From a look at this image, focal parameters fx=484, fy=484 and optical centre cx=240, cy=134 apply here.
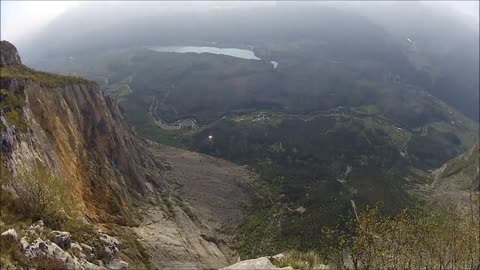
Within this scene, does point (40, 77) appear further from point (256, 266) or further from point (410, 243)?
point (256, 266)

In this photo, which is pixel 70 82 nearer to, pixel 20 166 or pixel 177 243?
pixel 177 243

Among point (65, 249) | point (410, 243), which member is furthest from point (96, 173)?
point (410, 243)

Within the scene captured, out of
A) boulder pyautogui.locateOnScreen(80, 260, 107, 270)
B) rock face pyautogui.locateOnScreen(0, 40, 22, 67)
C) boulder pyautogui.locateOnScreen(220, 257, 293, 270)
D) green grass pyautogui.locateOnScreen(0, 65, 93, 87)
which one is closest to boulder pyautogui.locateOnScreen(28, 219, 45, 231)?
boulder pyautogui.locateOnScreen(80, 260, 107, 270)

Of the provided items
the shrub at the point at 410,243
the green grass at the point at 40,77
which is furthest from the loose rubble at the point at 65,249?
the green grass at the point at 40,77

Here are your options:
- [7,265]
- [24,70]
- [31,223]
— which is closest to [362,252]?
[7,265]

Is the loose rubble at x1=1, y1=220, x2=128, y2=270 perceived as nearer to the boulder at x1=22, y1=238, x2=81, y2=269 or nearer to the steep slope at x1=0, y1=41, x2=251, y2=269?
the boulder at x1=22, y1=238, x2=81, y2=269
